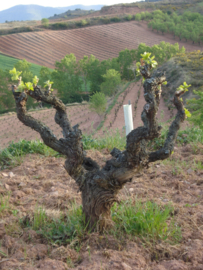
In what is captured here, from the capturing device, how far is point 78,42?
190 feet

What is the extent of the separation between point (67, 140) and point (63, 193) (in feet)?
3.69

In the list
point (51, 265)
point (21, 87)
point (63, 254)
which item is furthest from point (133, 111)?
point (51, 265)

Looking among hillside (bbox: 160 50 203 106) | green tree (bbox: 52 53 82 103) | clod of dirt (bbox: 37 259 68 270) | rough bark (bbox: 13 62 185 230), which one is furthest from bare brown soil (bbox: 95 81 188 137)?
clod of dirt (bbox: 37 259 68 270)

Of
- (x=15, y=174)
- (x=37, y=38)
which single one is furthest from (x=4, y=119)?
(x=37, y=38)

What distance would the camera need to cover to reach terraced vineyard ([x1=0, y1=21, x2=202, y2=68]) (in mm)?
53094

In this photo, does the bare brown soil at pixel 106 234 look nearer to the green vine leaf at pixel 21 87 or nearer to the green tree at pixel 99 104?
the green vine leaf at pixel 21 87

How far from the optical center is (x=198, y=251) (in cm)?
174

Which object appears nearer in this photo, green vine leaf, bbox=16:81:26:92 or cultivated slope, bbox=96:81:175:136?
green vine leaf, bbox=16:81:26:92

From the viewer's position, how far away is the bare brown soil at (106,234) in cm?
168

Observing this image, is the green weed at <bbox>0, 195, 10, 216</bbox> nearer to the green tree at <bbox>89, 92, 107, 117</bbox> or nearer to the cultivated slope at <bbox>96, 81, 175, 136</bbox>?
the cultivated slope at <bbox>96, 81, 175, 136</bbox>

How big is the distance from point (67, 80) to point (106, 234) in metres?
37.8

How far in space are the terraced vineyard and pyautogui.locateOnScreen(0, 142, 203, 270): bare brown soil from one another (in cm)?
5130

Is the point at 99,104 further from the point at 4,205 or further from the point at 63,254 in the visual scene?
the point at 63,254

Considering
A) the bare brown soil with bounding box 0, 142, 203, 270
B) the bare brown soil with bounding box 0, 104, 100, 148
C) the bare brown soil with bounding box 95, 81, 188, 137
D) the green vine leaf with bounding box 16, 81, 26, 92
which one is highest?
the green vine leaf with bounding box 16, 81, 26, 92
